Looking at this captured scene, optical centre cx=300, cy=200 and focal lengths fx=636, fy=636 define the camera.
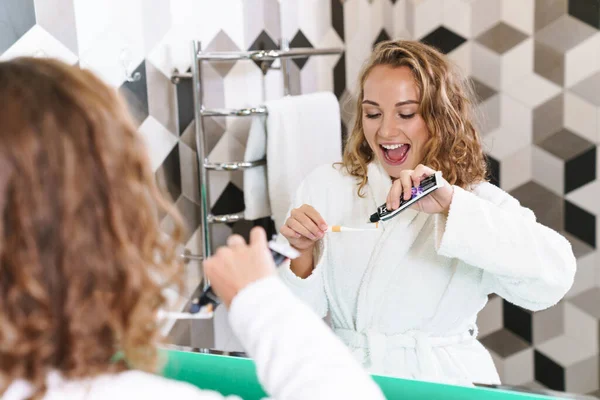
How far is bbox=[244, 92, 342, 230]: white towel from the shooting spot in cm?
158

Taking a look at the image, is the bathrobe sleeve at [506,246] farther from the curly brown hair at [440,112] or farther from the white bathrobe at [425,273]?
the curly brown hair at [440,112]

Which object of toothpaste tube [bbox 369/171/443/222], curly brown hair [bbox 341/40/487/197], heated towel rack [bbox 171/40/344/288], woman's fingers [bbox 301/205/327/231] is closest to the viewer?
toothpaste tube [bbox 369/171/443/222]

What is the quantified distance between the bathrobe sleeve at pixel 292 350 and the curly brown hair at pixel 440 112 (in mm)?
692

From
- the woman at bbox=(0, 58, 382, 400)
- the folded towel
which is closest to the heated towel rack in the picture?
the folded towel

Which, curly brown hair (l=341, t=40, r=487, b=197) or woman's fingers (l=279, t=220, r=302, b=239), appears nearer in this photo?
woman's fingers (l=279, t=220, r=302, b=239)

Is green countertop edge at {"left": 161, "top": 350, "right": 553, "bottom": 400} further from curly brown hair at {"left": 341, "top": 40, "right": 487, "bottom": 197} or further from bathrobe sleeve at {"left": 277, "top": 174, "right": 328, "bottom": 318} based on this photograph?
curly brown hair at {"left": 341, "top": 40, "right": 487, "bottom": 197}

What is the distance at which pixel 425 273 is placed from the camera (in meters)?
1.20

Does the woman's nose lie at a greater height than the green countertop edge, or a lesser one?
greater

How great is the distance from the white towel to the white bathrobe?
0.27 m

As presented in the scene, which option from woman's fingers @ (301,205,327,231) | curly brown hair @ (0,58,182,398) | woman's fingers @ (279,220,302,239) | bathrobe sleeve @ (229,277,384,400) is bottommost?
woman's fingers @ (279,220,302,239)

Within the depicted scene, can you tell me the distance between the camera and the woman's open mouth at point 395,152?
1.26 m

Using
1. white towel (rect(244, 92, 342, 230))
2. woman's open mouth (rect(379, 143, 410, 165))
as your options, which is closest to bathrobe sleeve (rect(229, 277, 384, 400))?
woman's open mouth (rect(379, 143, 410, 165))

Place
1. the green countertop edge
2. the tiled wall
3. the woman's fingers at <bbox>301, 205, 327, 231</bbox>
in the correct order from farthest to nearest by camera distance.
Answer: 1. the tiled wall
2. the woman's fingers at <bbox>301, 205, 327, 231</bbox>
3. the green countertop edge

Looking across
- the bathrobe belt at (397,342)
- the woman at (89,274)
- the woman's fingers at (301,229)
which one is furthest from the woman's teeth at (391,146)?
the woman at (89,274)
